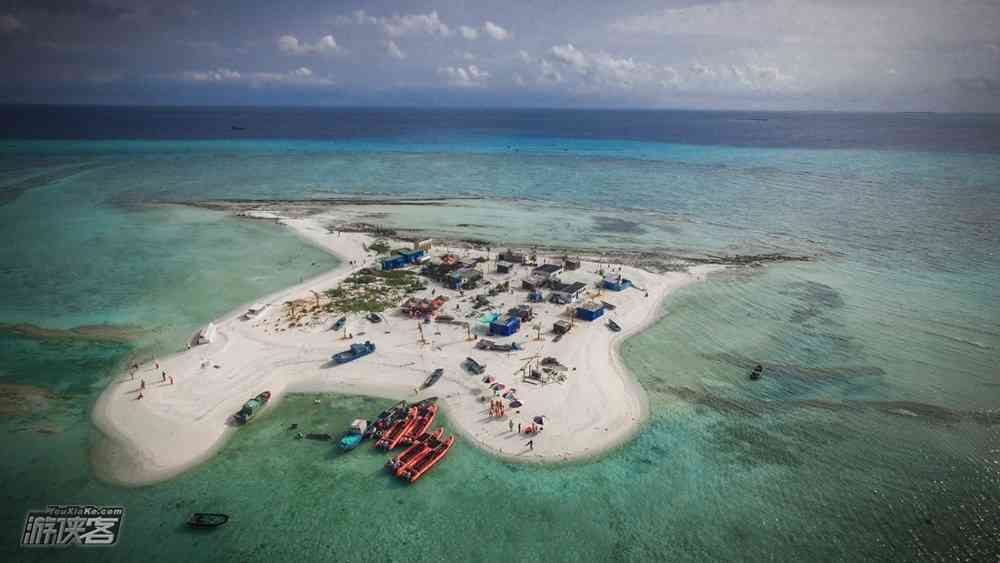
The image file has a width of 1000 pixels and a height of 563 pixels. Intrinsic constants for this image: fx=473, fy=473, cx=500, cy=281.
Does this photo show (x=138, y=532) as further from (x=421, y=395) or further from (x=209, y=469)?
(x=421, y=395)

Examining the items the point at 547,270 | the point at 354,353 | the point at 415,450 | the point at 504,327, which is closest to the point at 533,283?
the point at 547,270

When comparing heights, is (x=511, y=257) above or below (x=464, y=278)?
above

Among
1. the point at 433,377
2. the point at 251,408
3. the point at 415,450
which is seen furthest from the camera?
the point at 433,377

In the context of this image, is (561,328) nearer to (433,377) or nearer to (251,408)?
(433,377)

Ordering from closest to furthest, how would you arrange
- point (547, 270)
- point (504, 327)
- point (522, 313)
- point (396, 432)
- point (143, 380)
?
point (396, 432) < point (143, 380) < point (504, 327) < point (522, 313) < point (547, 270)

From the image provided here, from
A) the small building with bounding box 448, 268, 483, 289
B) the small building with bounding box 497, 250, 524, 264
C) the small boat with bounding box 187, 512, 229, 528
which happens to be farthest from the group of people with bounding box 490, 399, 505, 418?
the small building with bounding box 497, 250, 524, 264

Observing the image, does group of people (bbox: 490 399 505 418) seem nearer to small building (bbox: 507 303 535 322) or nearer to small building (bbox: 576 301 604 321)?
small building (bbox: 507 303 535 322)
